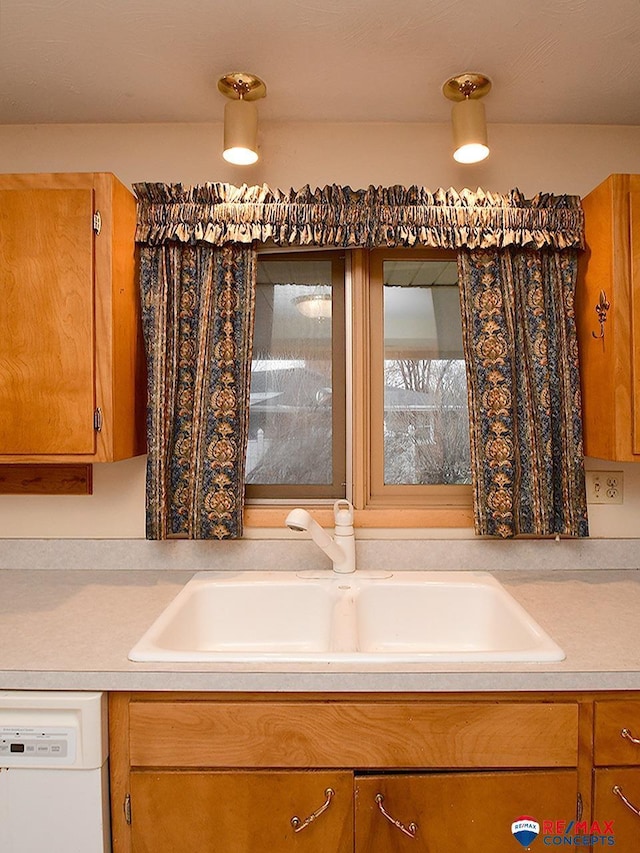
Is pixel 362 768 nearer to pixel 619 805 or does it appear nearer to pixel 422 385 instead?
pixel 619 805

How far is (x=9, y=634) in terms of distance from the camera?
1.34 metres

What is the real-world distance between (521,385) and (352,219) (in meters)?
0.73

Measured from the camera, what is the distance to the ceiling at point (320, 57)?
1.34m

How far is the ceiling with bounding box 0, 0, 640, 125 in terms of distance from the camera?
1.34 metres

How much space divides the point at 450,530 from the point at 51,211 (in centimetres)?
150

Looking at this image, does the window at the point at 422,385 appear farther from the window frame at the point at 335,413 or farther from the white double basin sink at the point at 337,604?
the white double basin sink at the point at 337,604

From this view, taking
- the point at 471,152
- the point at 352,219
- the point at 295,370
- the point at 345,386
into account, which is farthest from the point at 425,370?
the point at 471,152

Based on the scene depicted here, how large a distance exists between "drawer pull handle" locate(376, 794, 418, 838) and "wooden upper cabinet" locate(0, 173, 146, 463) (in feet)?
3.47

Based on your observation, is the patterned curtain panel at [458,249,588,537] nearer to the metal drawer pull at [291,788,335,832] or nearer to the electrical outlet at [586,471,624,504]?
the electrical outlet at [586,471,624,504]

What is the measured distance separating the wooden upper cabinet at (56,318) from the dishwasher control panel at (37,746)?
65 centimetres

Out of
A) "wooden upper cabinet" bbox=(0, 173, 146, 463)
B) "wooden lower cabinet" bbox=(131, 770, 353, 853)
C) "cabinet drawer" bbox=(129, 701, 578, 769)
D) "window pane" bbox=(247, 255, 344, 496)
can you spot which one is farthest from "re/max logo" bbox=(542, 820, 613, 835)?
"wooden upper cabinet" bbox=(0, 173, 146, 463)

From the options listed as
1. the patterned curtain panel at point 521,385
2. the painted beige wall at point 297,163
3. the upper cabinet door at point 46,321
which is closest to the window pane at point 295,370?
the painted beige wall at point 297,163

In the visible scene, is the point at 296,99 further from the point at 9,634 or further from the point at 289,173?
the point at 9,634

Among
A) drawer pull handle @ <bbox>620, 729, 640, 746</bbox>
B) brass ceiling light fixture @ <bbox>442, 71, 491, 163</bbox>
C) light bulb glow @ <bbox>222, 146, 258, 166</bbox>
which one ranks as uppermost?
brass ceiling light fixture @ <bbox>442, 71, 491, 163</bbox>
